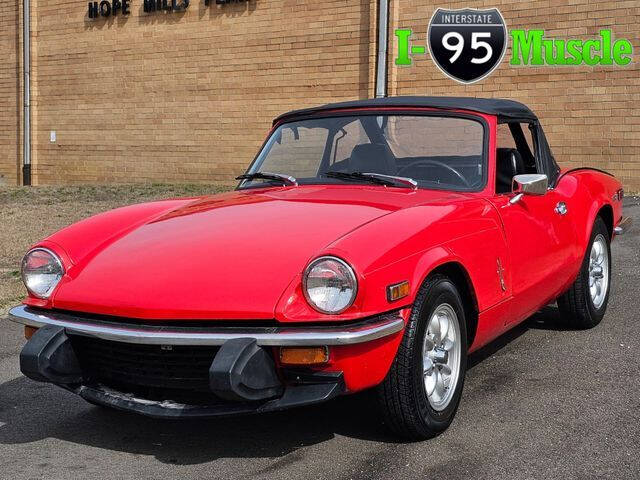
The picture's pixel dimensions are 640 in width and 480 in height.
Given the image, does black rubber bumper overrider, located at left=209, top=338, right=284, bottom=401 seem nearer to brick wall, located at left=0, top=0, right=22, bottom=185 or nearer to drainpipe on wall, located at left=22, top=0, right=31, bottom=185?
drainpipe on wall, located at left=22, top=0, right=31, bottom=185

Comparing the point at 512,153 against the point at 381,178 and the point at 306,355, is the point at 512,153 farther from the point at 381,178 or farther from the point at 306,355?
the point at 306,355

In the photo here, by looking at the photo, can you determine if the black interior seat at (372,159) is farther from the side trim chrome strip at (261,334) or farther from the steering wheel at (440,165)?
the side trim chrome strip at (261,334)

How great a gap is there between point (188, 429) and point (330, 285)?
3.45ft

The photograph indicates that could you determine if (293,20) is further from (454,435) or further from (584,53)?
(454,435)

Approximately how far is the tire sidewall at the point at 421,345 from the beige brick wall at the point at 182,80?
38.8 ft

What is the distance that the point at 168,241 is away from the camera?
141 inches

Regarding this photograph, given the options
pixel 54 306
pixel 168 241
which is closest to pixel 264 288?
pixel 168 241

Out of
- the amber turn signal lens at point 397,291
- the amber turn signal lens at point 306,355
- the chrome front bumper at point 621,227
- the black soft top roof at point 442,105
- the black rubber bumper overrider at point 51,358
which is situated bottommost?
the black rubber bumper overrider at point 51,358

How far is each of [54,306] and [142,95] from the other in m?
15.2

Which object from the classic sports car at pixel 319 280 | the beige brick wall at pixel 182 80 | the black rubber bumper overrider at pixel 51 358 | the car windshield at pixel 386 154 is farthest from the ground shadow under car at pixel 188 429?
the beige brick wall at pixel 182 80

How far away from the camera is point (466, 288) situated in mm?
3727

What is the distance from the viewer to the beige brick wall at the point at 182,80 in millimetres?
15539

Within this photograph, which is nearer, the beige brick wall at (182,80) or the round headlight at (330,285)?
the round headlight at (330,285)

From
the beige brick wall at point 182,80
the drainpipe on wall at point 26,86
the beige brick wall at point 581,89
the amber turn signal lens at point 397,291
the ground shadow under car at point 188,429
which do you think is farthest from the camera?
the drainpipe on wall at point 26,86
